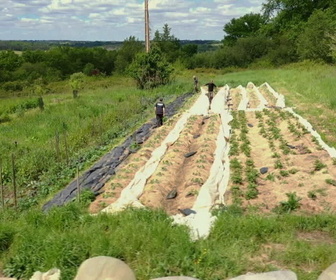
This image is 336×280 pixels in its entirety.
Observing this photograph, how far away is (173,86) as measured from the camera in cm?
2309

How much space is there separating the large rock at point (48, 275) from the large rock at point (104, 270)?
0.35 metres

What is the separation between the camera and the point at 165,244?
4.40 metres

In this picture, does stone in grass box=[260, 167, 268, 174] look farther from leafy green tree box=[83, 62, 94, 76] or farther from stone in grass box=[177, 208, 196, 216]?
leafy green tree box=[83, 62, 94, 76]

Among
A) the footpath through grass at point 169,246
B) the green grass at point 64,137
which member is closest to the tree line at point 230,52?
the green grass at point 64,137

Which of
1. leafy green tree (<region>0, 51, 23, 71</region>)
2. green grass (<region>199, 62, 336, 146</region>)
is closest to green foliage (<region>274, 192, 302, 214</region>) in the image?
green grass (<region>199, 62, 336, 146</region>)

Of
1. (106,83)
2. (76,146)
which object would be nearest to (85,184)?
(76,146)

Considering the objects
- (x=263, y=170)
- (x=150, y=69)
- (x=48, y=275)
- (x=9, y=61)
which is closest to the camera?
(x=48, y=275)

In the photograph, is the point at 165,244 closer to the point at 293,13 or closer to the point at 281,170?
the point at 281,170

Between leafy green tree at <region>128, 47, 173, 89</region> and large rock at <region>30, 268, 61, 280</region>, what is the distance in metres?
20.1

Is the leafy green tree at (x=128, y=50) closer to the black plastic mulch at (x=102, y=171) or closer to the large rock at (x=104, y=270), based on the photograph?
the black plastic mulch at (x=102, y=171)

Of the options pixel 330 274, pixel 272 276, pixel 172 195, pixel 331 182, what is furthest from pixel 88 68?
pixel 330 274

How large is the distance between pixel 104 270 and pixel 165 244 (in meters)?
0.88

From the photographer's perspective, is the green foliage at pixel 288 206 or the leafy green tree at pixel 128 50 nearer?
the green foliage at pixel 288 206

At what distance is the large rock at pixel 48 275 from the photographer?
3980 millimetres
